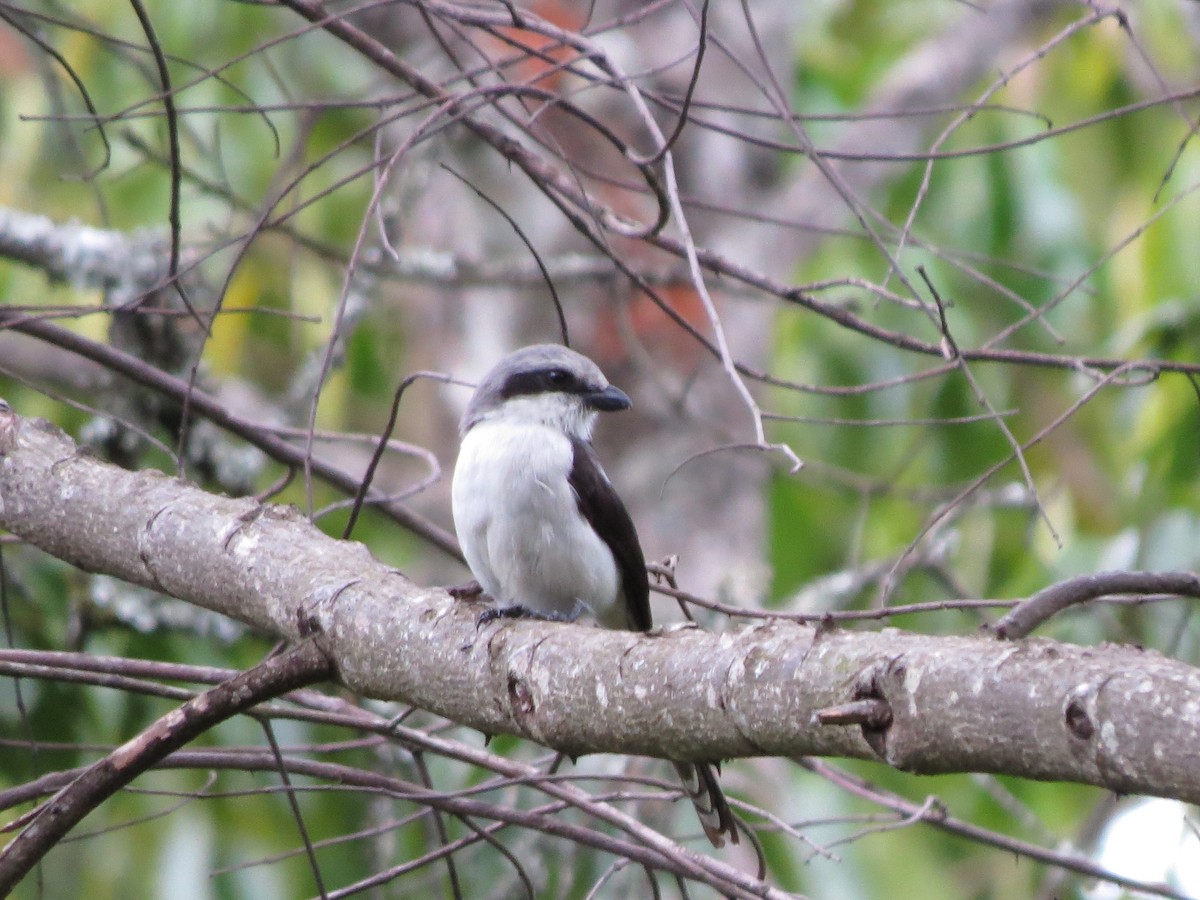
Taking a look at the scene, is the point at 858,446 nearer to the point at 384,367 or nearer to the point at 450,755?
the point at 384,367

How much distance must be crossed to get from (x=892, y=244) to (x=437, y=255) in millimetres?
2676

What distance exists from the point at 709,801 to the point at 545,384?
157cm

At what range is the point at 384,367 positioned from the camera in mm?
9492

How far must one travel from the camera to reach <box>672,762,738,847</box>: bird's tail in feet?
11.8

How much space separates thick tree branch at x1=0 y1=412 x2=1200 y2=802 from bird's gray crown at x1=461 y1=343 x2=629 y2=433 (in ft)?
4.86

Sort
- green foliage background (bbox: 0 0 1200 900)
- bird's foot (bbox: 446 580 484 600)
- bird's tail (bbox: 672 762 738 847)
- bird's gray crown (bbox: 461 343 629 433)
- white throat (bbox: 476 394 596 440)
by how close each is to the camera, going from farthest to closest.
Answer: green foliage background (bbox: 0 0 1200 900) < bird's gray crown (bbox: 461 343 629 433) < white throat (bbox: 476 394 596 440) < bird's tail (bbox: 672 762 738 847) < bird's foot (bbox: 446 580 484 600)

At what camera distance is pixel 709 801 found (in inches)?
143

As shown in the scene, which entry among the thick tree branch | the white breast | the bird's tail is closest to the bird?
the white breast

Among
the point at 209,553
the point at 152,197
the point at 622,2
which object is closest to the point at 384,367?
the point at 152,197

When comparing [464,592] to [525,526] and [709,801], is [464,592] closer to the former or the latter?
[709,801]

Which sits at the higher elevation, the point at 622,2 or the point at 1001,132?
the point at 622,2

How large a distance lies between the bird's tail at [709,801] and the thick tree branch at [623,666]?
102 cm

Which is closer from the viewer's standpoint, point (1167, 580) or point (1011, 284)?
point (1167, 580)

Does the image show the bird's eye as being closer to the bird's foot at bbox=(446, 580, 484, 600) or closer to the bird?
the bird
